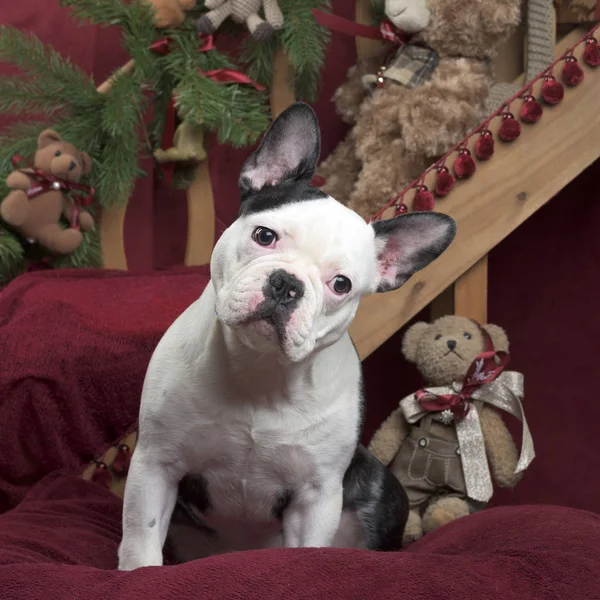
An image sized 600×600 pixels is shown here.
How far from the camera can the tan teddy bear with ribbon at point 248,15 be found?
6.76 feet

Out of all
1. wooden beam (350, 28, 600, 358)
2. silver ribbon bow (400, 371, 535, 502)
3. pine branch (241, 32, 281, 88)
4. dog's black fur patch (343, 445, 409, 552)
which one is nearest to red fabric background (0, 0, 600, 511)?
pine branch (241, 32, 281, 88)

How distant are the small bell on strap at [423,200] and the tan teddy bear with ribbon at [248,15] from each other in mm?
556

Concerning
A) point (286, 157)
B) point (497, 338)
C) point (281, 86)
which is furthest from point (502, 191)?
point (286, 157)

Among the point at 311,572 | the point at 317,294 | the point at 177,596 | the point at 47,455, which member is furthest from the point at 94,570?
the point at 47,455

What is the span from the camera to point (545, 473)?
8.09 ft

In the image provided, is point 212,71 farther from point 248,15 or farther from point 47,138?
point 47,138

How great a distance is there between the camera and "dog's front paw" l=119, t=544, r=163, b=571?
1.25 meters

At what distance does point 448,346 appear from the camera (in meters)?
1.88

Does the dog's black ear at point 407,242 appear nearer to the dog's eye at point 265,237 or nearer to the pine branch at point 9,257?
the dog's eye at point 265,237

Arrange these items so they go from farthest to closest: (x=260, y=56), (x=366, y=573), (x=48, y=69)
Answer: (x=260, y=56), (x=48, y=69), (x=366, y=573)

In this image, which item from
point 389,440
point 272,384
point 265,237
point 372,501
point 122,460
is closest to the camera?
point 265,237

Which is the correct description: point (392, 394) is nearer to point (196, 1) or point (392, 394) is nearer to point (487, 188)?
point (487, 188)

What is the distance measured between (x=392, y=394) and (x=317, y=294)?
1485 millimetres

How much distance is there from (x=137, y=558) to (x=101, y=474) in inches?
23.8
